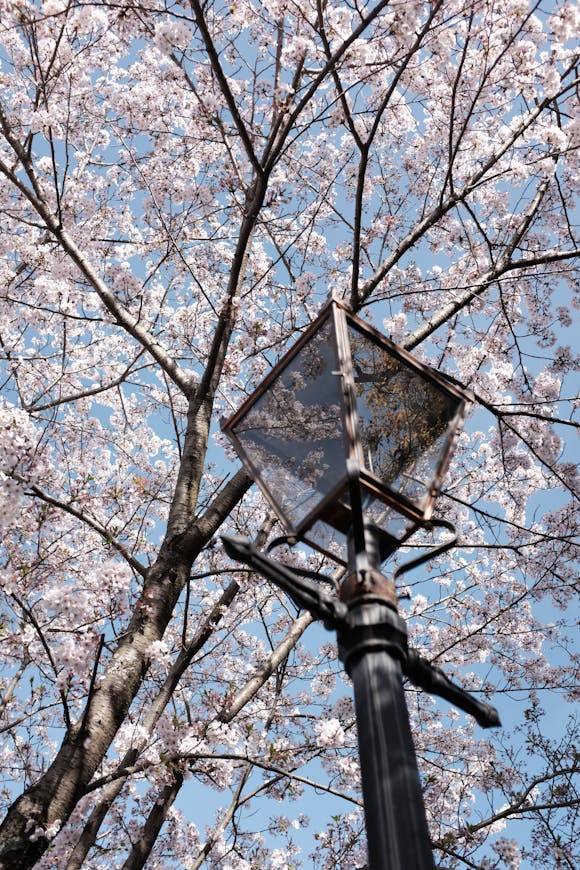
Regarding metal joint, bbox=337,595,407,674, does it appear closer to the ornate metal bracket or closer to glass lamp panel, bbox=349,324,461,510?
the ornate metal bracket

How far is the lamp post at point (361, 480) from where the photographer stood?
1.81 metres

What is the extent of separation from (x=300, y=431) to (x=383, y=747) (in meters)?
1.06

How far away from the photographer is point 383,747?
65.3 inches

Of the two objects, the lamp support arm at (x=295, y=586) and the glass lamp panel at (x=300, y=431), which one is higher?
the glass lamp panel at (x=300, y=431)

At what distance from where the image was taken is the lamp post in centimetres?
181

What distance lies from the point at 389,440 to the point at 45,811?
236cm

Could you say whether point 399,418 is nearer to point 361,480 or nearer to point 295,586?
point 361,480

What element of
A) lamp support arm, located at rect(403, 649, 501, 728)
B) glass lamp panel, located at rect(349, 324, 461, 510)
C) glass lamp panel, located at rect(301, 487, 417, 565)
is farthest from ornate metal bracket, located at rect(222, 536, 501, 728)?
glass lamp panel, located at rect(349, 324, 461, 510)

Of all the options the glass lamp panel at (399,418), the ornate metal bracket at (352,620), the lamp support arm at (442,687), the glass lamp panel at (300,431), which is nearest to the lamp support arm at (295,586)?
the ornate metal bracket at (352,620)

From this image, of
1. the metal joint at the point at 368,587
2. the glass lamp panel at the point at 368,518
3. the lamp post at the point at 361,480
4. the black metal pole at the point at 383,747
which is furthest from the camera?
the glass lamp panel at the point at 368,518

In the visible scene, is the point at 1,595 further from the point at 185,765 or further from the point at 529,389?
the point at 529,389

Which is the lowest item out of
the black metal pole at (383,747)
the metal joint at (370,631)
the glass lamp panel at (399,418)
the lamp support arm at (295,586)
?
the black metal pole at (383,747)

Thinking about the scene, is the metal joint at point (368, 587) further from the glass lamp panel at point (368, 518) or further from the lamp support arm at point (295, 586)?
the glass lamp panel at point (368, 518)

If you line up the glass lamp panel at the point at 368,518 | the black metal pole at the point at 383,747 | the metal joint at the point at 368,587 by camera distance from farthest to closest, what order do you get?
the glass lamp panel at the point at 368,518 → the metal joint at the point at 368,587 → the black metal pole at the point at 383,747
